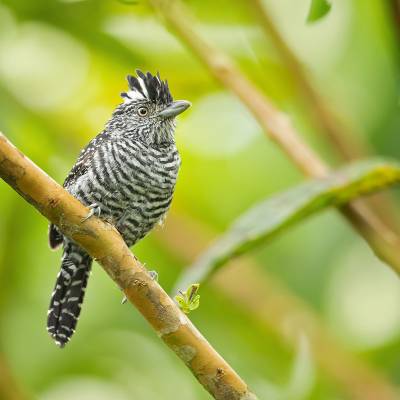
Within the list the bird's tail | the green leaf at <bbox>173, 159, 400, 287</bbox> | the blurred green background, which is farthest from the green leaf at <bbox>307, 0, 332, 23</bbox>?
the bird's tail

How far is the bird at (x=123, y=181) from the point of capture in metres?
4.36

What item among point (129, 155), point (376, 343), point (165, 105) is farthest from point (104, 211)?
point (376, 343)

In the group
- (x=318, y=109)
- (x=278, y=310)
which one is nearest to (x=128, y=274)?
(x=318, y=109)

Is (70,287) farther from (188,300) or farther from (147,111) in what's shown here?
(188,300)

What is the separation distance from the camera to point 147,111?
4.96m

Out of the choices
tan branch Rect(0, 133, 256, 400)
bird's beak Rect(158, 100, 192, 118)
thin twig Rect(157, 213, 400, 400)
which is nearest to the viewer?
tan branch Rect(0, 133, 256, 400)

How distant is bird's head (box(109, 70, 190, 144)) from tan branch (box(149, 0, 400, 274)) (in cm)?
95

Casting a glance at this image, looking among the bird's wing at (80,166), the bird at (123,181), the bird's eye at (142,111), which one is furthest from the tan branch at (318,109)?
the bird's eye at (142,111)

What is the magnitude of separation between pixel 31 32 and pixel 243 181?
1.58 metres

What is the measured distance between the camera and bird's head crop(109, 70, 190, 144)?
479 cm

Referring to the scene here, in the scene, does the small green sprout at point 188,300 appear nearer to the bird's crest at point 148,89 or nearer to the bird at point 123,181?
the bird at point 123,181

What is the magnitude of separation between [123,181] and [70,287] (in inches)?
26.9

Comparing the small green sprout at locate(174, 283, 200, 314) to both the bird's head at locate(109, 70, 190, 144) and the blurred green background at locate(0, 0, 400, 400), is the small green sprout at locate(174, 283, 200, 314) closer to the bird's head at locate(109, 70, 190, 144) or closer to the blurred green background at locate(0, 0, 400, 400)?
the blurred green background at locate(0, 0, 400, 400)

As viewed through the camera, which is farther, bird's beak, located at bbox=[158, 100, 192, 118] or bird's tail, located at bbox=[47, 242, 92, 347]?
bird's beak, located at bbox=[158, 100, 192, 118]
